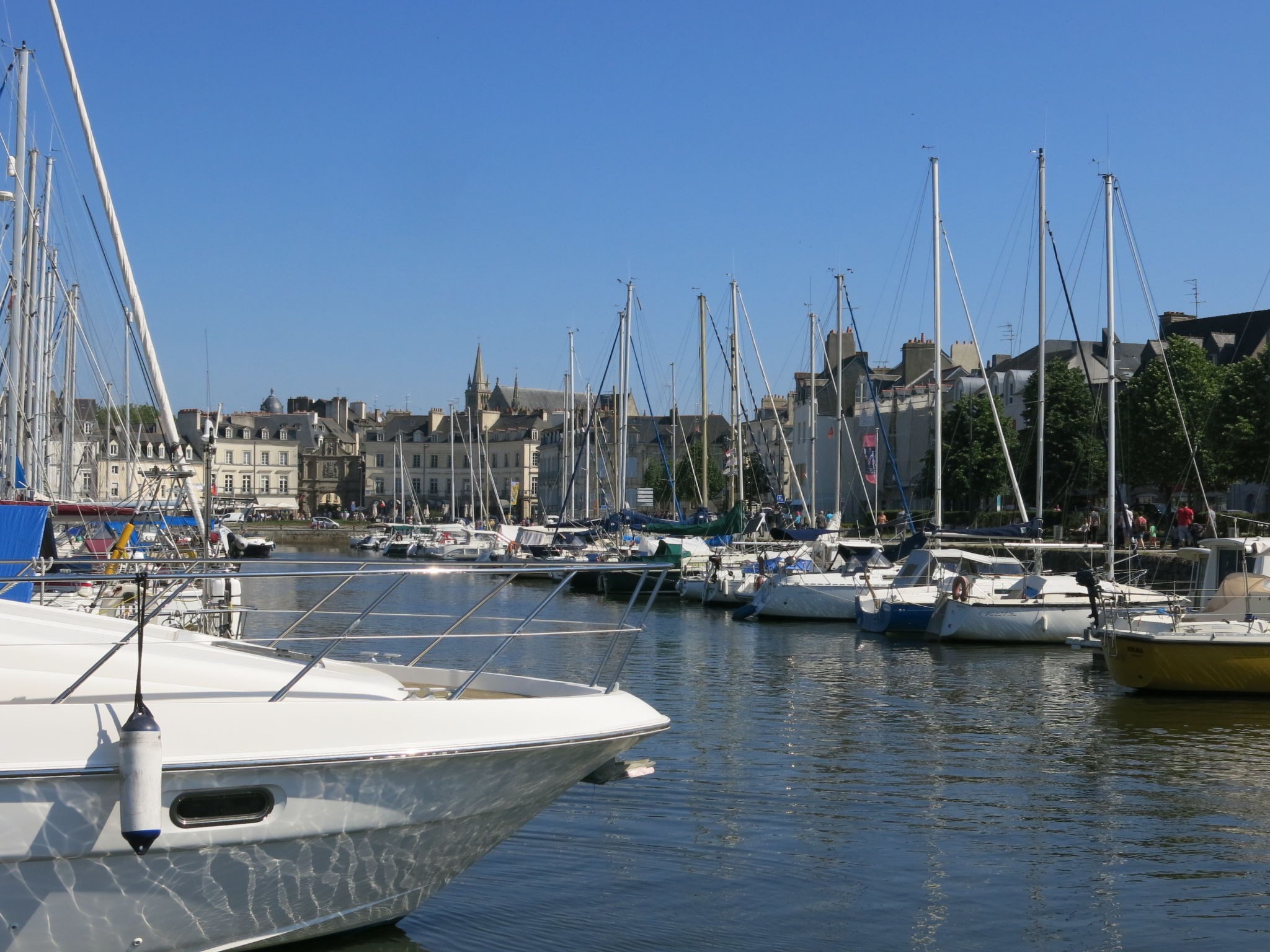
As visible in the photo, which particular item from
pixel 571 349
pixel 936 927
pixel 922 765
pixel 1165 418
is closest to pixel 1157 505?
pixel 1165 418

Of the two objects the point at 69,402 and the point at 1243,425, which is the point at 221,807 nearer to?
the point at 69,402

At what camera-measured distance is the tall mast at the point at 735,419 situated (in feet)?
176

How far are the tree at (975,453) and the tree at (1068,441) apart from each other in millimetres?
1989

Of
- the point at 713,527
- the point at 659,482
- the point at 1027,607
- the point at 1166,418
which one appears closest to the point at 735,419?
the point at 713,527

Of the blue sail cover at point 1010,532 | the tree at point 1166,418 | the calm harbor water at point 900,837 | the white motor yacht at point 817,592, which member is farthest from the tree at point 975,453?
the calm harbor water at point 900,837

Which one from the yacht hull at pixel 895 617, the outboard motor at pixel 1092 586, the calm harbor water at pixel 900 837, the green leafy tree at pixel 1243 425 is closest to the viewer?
the calm harbor water at pixel 900 837

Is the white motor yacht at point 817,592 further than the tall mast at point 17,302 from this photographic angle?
Yes

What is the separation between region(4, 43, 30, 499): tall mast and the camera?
80.5 ft

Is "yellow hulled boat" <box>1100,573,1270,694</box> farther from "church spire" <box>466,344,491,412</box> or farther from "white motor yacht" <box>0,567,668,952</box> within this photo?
"church spire" <box>466,344,491,412</box>

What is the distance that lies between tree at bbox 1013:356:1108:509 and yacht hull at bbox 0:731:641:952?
5615 centimetres

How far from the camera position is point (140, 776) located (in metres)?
6.79

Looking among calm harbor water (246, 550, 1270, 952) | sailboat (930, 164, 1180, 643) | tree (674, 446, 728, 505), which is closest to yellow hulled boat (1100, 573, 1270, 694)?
calm harbor water (246, 550, 1270, 952)

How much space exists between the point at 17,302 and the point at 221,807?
23655 mm

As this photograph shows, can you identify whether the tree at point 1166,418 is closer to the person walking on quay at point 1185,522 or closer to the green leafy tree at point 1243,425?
the green leafy tree at point 1243,425
